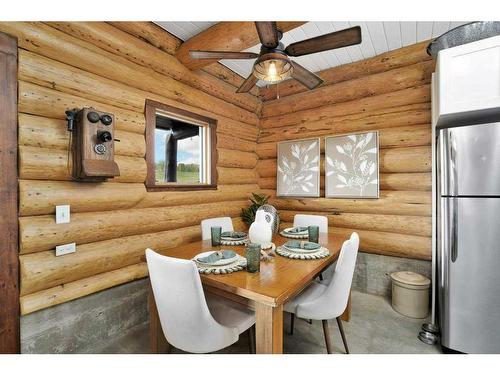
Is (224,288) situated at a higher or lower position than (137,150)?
lower

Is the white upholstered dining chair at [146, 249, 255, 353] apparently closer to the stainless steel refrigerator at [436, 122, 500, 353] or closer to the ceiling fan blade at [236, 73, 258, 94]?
the ceiling fan blade at [236, 73, 258, 94]

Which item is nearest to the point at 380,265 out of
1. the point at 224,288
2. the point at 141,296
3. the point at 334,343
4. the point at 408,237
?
the point at 408,237

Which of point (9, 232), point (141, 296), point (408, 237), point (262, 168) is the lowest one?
point (141, 296)

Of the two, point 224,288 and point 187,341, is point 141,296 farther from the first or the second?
point 224,288

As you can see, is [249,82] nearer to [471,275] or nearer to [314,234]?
[314,234]

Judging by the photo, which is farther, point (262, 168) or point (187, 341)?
point (262, 168)

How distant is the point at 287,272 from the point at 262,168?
105 inches

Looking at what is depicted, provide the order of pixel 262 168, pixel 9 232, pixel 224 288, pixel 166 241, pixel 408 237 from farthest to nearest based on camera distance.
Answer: pixel 262 168, pixel 408 237, pixel 166 241, pixel 9 232, pixel 224 288

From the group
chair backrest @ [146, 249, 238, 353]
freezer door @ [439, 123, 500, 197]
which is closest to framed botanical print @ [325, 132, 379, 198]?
freezer door @ [439, 123, 500, 197]

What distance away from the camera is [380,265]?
2.90 meters

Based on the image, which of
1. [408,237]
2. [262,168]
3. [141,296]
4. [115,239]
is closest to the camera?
[115,239]

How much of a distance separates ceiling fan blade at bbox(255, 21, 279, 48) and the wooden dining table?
4.86 feet

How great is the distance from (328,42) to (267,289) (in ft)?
5.22

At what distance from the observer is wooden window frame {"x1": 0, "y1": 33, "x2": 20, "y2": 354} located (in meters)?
1.52
